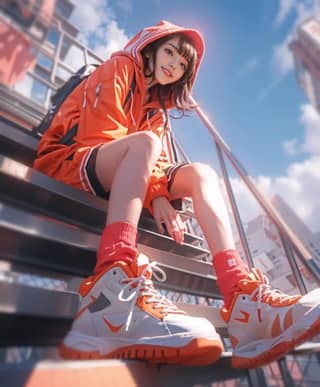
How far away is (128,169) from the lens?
0.67m

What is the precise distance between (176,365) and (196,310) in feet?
0.88

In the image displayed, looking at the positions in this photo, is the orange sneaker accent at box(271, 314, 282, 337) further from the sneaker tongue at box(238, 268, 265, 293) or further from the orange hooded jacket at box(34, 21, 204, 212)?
the orange hooded jacket at box(34, 21, 204, 212)

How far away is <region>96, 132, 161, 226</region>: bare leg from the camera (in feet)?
2.07

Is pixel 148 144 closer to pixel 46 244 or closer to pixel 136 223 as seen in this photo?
pixel 136 223

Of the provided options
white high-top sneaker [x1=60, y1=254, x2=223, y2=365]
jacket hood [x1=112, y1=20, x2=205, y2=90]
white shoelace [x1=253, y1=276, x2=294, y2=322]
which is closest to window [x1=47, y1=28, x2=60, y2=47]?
jacket hood [x1=112, y1=20, x2=205, y2=90]

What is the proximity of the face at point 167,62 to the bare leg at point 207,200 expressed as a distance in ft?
1.51

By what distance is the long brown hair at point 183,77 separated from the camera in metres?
1.12

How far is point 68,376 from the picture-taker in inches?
13.0

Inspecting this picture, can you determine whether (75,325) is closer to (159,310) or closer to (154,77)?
(159,310)

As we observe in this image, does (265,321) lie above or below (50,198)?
below

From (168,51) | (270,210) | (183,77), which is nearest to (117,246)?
(270,210)

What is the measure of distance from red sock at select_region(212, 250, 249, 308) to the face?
31.2 inches

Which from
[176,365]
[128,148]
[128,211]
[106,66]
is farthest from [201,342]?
[106,66]

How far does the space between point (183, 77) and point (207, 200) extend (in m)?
0.79
